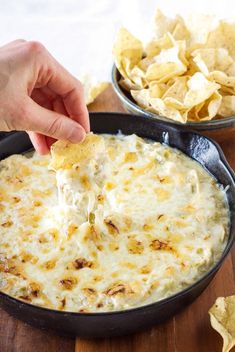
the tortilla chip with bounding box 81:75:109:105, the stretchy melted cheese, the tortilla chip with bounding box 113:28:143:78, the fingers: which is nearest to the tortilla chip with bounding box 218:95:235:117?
the stretchy melted cheese

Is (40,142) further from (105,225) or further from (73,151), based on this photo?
(105,225)

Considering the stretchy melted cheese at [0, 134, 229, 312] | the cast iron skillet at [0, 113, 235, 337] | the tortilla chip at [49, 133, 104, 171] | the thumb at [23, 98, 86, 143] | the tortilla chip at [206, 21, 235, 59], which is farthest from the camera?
the tortilla chip at [206, 21, 235, 59]

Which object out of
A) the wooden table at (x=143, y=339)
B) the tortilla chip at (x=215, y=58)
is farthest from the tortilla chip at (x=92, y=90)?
the wooden table at (x=143, y=339)

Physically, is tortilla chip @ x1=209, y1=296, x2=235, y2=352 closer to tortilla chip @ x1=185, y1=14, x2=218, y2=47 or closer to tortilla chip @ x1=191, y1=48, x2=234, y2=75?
tortilla chip @ x1=191, y1=48, x2=234, y2=75

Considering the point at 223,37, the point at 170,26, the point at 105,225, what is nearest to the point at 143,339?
the point at 105,225

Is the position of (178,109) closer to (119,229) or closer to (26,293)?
(119,229)

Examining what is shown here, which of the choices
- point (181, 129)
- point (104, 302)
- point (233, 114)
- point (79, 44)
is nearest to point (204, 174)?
point (181, 129)
